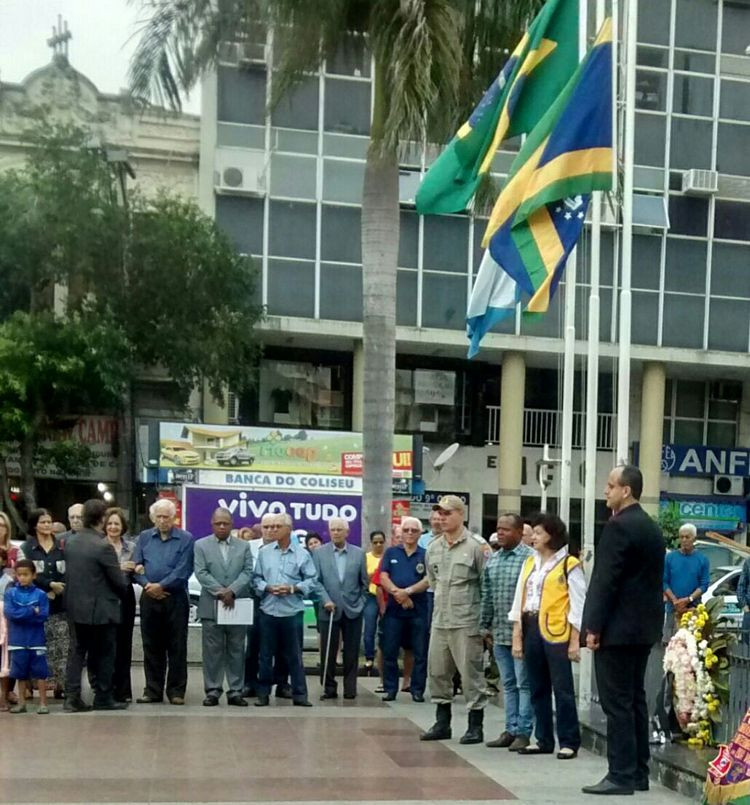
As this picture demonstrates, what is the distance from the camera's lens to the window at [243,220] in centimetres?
3111

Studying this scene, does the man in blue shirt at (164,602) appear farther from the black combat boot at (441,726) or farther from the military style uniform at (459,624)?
the military style uniform at (459,624)

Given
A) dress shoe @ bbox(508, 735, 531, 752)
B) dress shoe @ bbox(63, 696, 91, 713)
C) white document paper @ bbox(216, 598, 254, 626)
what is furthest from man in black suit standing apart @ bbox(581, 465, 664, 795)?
dress shoe @ bbox(63, 696, 91, 713)

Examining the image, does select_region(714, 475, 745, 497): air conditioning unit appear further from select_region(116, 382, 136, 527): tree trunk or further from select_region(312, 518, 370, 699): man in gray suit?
select_region(312, 518, 370, 699): man in gray suit

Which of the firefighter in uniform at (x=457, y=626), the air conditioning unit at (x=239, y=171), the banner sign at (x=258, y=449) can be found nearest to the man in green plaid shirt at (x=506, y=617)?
the firefighter in uniform at (x=457, y=626)

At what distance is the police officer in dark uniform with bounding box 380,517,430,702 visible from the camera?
12.9 metres

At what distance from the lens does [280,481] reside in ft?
73.0

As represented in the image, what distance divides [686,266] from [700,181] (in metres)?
2.16

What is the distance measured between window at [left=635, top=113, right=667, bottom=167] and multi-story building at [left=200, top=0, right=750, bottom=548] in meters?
0.05

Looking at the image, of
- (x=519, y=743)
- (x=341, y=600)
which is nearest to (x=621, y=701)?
(x=519, y=743)

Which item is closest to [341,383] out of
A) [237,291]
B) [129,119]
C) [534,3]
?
[237,291]

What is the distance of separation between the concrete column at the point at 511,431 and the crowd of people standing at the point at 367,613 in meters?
18.1

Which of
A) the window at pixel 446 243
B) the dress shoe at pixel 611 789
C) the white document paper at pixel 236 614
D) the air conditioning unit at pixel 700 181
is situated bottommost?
the dress shoe at pixel 611 789

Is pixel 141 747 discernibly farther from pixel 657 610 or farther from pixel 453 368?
pixel 453 368

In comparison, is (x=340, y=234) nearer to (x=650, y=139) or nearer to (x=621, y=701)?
(x=650, y=139)
